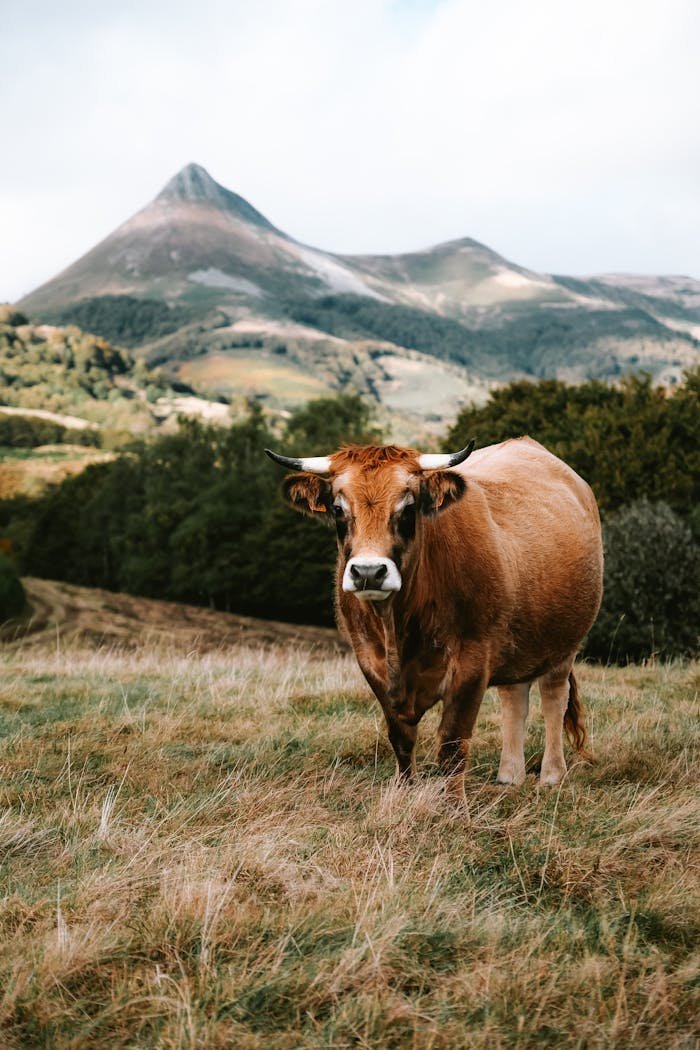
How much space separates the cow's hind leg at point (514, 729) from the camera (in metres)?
7.02

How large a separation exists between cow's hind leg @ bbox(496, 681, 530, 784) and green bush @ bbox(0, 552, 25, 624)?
42756 mm

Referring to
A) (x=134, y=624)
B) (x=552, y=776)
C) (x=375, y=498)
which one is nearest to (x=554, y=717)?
(x=552, y=776)

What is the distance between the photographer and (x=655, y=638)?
18.7 meters

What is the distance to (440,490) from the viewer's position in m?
5.75

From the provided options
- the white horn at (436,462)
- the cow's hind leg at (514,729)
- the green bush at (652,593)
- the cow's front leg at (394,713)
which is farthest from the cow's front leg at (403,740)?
the green bush at (652,593)

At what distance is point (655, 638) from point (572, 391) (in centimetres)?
2018

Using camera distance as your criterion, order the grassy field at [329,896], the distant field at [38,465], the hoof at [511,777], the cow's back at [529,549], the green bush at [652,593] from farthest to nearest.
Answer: the distant field at [38,465], the green bush at [652,593], the hoof at [511,777], the cow's back at [529,549], the grassy field at [329,896]

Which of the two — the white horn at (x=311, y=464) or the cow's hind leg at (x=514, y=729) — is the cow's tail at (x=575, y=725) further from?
the white horn at (x=311, y=464)

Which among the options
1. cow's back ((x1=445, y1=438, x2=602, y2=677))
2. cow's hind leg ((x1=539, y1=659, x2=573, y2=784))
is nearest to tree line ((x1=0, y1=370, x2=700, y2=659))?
cow's back ((x1=445, y1=438, x2=602, y2=677))

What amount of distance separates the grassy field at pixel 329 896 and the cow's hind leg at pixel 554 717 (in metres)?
0.20

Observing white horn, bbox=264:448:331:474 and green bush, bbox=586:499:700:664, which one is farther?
green bush, bbox=586:499:700:664

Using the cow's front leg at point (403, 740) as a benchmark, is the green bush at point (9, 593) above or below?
below

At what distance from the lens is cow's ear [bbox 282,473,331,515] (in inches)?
234

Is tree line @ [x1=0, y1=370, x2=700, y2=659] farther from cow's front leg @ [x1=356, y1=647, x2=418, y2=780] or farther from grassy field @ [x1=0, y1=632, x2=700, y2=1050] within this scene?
grassy field @ [x1=0, y1=632, x2=700, y2=1050]
